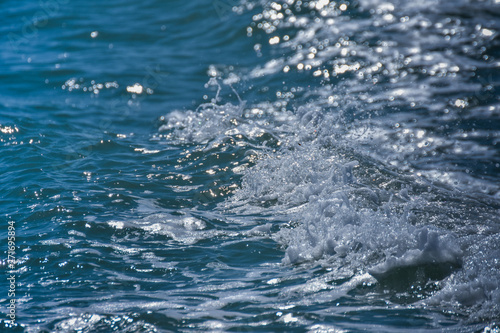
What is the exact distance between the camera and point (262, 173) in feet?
21.4

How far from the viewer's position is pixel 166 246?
17.6 ft

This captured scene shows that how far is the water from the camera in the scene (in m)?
4.38

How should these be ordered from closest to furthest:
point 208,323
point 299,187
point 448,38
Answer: point 208,323, point 299,187, point 448,38

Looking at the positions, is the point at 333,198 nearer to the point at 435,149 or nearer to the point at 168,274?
the point at 168,274

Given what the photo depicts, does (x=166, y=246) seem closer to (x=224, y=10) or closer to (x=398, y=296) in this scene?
(x=398, y=296)

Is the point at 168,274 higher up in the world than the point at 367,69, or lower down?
lower down

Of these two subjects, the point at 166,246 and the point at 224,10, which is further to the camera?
the point at 224,10

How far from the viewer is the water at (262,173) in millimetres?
4379

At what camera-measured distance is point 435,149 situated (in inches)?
271

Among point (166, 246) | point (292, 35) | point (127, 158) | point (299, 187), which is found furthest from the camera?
point (292, 35)

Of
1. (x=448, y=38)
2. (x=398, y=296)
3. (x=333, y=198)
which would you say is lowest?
(x=398, y=296)

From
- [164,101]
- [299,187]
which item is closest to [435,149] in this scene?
[299,187]

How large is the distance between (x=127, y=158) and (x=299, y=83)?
318 centimetres

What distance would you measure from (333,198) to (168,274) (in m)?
1.68
